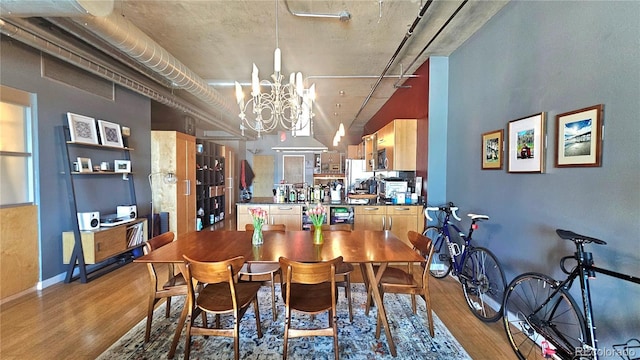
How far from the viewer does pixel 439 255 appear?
146 inches

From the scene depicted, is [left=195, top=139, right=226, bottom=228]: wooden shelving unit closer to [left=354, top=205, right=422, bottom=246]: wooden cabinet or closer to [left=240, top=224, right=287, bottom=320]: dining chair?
[left=240, top=224, right=287, bottom=320]: dining chair

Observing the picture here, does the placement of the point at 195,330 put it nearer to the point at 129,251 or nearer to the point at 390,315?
the point at 390,315

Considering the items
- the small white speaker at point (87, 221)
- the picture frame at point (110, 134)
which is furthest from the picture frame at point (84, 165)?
the small white speaker at point (87, 221)

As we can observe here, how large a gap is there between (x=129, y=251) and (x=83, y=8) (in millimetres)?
3676

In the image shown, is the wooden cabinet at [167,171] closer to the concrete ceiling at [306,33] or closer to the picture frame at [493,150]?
the concrete ceiling at [306,33]

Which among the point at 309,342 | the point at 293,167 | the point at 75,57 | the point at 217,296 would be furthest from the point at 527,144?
the point at 293,167

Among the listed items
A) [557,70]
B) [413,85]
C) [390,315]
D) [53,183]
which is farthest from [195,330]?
[413,85]

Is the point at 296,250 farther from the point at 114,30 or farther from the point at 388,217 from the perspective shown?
the point at 114,30

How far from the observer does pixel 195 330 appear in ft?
6.43

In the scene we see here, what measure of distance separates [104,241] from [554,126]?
5.28 meters

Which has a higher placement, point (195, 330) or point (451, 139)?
point (451, 139)

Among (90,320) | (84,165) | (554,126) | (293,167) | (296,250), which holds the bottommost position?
(90,320)

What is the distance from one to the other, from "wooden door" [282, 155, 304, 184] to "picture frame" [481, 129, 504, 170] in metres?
8.12

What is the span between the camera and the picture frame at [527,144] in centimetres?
225
